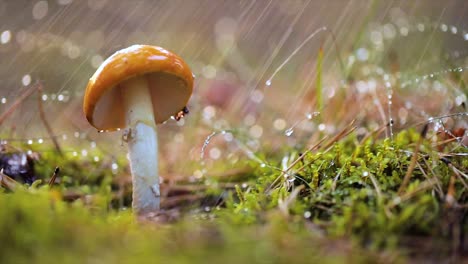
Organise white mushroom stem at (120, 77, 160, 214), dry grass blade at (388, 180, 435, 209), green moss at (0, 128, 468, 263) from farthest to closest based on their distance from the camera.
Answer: white mushroom stem at (120, 77, 160, 214)
dry grass blade at (388, 180, 435, 209)
green moss at (0, 128, 468, 263)

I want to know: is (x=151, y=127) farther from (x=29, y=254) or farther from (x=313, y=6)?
(x=313, y=6)

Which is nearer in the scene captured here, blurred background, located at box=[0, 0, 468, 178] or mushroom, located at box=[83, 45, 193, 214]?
mushroom, located at box=[83, 45, 193, 214]

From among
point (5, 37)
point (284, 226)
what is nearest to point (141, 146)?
point (284, 226)

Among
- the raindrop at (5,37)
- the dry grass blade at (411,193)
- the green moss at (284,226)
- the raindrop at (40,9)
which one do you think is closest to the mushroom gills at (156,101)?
the green moss at (284,226)

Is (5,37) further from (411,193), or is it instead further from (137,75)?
(411,193)

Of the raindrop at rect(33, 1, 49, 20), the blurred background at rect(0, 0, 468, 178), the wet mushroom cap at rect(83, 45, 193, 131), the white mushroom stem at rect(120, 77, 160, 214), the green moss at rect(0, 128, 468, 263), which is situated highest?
the raindrop at rect(33, 1, 49, 20)

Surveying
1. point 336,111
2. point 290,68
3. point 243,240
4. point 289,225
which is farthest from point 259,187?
point 290,68

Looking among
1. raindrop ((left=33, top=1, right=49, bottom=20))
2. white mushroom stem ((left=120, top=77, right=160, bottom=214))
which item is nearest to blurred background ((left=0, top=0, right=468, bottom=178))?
raindrop ((left=33, top=1, right=49, bottom=20))

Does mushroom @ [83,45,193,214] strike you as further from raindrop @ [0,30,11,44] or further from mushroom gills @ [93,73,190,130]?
raindrop @ [0,30,11,44]

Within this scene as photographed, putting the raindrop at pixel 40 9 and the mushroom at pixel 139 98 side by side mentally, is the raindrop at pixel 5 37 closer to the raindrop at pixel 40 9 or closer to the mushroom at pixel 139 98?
the raindrop at pixel 40 9
